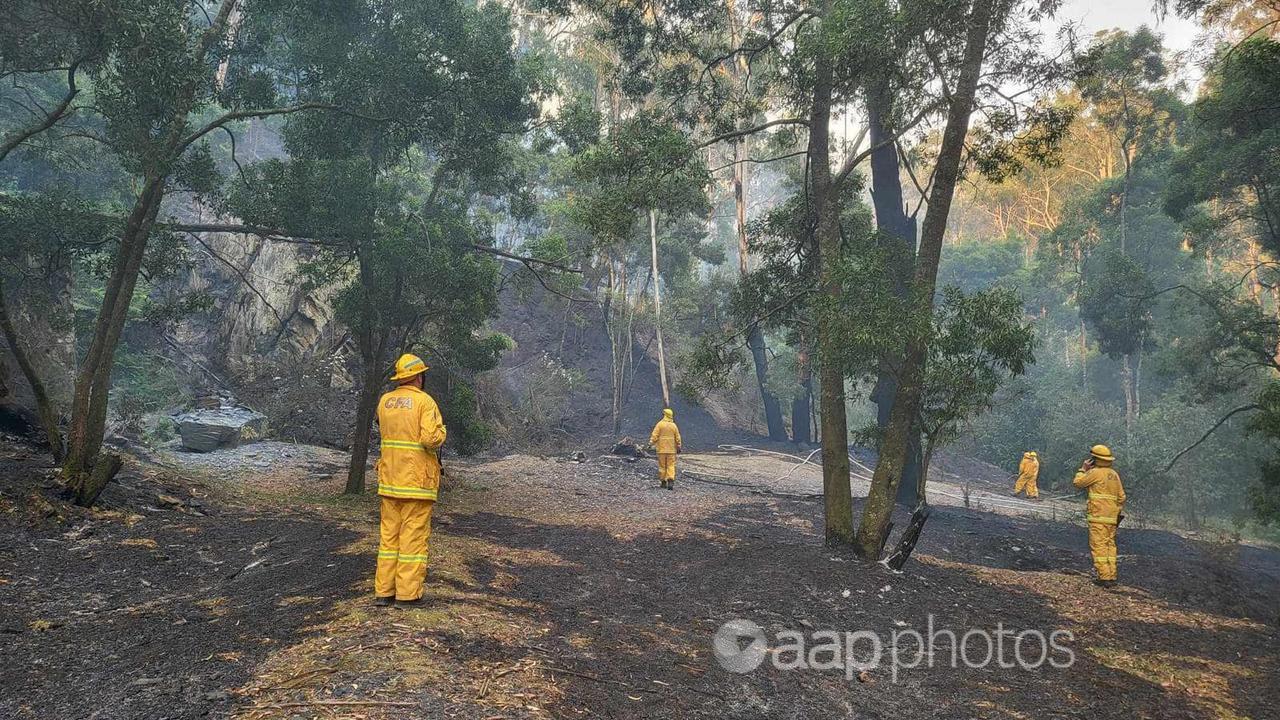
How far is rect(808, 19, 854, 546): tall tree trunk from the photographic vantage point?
944 cm

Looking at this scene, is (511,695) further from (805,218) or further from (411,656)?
(805,218)

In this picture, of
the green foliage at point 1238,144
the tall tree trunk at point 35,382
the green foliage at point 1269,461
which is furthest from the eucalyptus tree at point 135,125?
the green foliage at point 1238,144

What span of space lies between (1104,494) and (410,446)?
30.6 feet

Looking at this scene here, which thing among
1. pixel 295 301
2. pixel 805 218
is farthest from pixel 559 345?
pixel 805 218

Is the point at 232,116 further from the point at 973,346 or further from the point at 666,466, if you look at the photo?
the point at 666,466

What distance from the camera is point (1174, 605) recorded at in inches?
362

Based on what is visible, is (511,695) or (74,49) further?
(74,49)

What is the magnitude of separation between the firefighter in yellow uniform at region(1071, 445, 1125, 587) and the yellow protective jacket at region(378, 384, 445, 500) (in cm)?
867

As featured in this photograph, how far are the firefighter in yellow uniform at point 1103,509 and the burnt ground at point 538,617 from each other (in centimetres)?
44

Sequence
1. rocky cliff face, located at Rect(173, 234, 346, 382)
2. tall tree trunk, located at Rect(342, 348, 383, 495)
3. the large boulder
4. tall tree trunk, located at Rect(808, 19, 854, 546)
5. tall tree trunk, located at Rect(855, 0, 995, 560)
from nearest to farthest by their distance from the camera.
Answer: tall tree trunk, located at Rect(855, 0, 995, 560)
tall tree trunk, located at Rect(808, 19, 854, 546)
tall tree trunk, located at Rect(342, 348, 383, 495)
the large boulder
rocky cliff face, located at Rect(173, 234, 346, 382)

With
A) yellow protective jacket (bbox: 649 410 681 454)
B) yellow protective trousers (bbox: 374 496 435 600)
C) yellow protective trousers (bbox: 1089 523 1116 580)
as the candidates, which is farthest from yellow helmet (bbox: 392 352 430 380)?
yellow protective jacket (bbox: 649 410 681 454)

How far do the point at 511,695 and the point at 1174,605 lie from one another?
9158 millimetres

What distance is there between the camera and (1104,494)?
32.6 feet

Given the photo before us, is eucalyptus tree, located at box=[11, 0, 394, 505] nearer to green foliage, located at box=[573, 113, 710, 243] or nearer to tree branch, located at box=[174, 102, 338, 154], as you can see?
tree branch, located at box=[174, 102, 338, 154]
